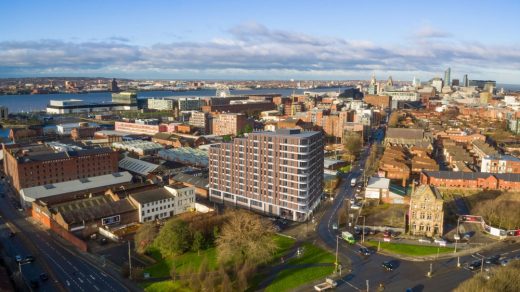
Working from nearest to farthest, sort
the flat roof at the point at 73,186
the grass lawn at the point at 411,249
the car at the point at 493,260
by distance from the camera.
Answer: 1. the car at the point at 493,260
2. the grass lawn at the point at 411,249
3. the flat roof at the point at 73,186

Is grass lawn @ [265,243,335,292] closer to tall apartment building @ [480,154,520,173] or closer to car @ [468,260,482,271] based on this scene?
car @ [468,260,482,271]

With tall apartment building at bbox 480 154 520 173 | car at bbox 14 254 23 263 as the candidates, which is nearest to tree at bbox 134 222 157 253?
car at bbox 14 254 23 263

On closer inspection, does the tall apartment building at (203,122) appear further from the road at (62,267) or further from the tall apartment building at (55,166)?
the road at (62,267)

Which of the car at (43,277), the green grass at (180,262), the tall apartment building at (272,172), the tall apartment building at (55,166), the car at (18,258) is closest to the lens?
the car at (43,277)

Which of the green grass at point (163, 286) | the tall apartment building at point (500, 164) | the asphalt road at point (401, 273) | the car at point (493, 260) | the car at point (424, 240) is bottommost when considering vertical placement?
the green grass at point (163, 286)

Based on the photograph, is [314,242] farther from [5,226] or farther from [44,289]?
[5,226]

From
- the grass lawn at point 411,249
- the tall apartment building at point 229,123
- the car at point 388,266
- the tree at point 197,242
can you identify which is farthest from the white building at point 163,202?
the tall apartment building at point 229,123

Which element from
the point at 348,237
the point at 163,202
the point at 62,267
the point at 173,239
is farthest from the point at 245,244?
the point at 163,202

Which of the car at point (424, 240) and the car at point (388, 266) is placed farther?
the car at point (424, 240)
